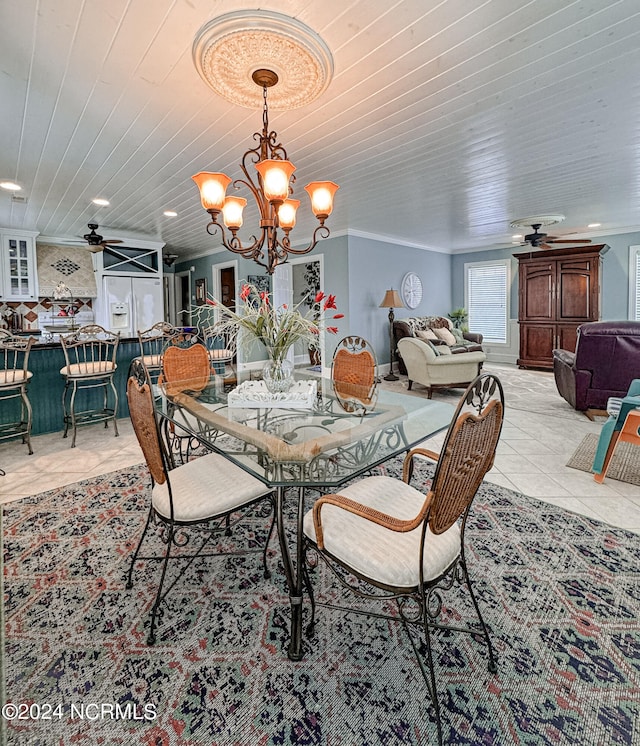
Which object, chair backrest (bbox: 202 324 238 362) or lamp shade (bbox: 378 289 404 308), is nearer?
chair backrest (bbox: 202 324 238 362)

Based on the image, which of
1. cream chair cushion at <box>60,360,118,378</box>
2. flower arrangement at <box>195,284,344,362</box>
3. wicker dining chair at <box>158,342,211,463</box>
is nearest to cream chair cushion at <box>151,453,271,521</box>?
flower arrangement at <box>195,284,344,362</box>

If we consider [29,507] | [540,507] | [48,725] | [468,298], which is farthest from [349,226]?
[48,725]

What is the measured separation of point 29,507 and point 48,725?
1.64 meters

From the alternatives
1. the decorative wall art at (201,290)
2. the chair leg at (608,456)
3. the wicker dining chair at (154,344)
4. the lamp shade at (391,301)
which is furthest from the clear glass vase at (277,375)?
the decorative wall art at (201,290)

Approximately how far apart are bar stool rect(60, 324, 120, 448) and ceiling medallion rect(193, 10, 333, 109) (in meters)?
2.61

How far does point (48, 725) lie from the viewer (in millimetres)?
1152

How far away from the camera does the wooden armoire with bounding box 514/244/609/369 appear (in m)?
6.63

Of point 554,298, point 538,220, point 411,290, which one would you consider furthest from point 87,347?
point 554,298

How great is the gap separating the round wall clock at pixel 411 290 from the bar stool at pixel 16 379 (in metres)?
5.89

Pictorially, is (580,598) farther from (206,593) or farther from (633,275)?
(633,275)

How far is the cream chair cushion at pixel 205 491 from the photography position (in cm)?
154

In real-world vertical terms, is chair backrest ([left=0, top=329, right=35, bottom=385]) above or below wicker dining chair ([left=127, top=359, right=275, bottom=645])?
above

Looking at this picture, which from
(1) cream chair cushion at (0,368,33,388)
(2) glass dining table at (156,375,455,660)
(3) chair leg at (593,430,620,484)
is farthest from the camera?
(1) cream chair cushion at (0,368,33,388)

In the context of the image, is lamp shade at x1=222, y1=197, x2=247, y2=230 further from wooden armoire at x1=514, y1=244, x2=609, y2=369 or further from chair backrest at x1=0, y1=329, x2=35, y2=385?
wooden armoire at x1=514, y1=244, x2=609, y2=369
